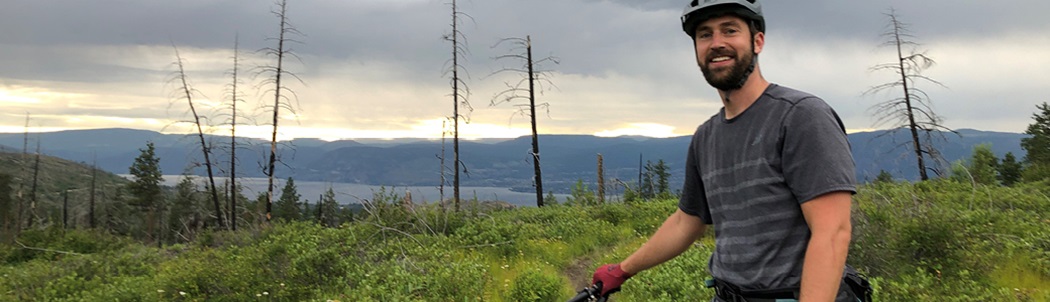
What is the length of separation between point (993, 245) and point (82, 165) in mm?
234011

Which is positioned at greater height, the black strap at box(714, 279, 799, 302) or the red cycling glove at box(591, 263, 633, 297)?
the black strap at box(714, 279, 799, 302)

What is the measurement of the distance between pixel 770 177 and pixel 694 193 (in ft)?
2.07

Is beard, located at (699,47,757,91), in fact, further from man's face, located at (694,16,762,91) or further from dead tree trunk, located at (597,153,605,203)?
dead tree trunk, located at (597,153,605,203)

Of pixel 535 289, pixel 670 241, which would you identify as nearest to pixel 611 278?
pixel 670 241

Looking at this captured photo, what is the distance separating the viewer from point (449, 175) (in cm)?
2392

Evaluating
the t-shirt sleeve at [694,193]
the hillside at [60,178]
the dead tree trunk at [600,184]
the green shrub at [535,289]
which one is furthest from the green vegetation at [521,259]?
the hillside at [60,178]

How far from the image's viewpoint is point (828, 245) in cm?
180

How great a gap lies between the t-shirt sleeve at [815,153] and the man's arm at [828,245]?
0.04 meters

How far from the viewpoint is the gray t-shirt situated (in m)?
1.83

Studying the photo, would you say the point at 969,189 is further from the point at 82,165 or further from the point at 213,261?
the point at 82,165

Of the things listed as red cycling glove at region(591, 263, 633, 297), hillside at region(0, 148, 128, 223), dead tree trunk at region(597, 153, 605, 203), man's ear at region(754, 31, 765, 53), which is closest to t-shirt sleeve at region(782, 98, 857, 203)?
man's ear at region(754, 31, 765, 53)

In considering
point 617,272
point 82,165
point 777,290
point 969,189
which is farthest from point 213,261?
point 82,165

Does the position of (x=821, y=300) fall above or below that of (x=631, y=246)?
above

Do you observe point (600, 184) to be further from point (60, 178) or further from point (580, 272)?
point (60, 178)
